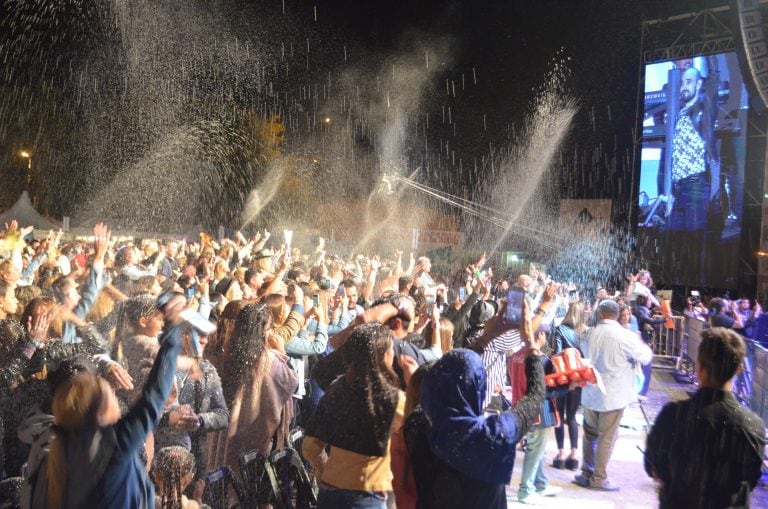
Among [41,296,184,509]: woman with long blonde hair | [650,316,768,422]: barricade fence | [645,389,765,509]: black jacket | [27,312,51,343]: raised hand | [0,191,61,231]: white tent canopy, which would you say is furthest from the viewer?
[0,191,61,231]: white tent canopy

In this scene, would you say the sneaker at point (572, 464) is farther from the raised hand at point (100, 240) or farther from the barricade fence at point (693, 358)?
the raised hand at point (100, 240)

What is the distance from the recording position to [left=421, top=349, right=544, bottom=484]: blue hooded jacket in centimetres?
263

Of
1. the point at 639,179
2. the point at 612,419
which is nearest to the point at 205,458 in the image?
the point at 612,419

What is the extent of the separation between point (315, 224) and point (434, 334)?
28.5 meters

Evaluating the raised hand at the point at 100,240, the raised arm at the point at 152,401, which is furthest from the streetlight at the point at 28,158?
the raised arm at the point at 152,401

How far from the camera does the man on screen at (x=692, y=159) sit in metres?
20.4

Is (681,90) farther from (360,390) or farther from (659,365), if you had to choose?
(360,390)

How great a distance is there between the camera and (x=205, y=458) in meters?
4.07

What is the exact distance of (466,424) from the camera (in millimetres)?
2631

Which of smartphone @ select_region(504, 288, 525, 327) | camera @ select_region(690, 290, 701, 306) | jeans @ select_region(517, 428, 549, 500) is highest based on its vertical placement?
smartphone @ select_region(504, 288, 525, 327)

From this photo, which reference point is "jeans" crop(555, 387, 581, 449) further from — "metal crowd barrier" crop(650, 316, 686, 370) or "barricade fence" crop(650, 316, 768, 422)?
"metal crowd barrier" crop(650, 316, 686, 370)

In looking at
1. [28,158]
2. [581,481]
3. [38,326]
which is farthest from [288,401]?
[28,158]

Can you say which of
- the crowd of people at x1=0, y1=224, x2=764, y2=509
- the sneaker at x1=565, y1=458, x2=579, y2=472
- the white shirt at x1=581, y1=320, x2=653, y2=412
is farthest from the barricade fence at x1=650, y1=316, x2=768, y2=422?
the crowd of people at x1=0, y1=224, x2=764, y2=509

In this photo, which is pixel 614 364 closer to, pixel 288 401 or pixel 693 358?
pixel 288 401
